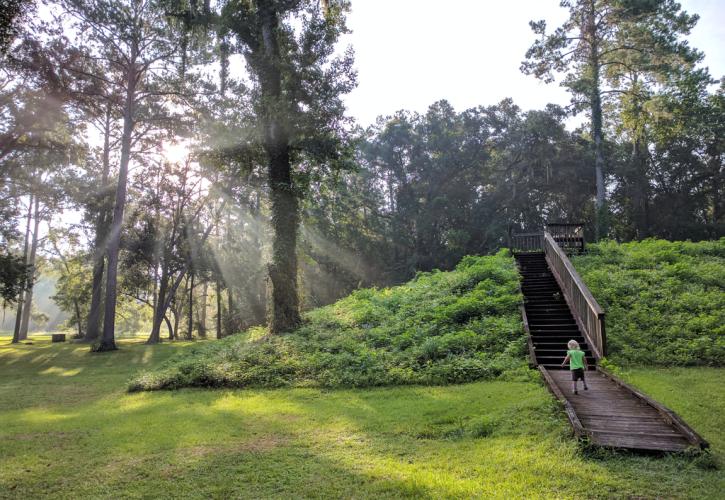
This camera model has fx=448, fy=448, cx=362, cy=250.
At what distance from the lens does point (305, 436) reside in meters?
7.90

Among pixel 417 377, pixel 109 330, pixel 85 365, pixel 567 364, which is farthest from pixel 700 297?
pixel 109 330

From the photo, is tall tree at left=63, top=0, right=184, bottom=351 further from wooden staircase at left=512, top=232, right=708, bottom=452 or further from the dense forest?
wooden staircase at left=512, top=232, right=708, bottom=452

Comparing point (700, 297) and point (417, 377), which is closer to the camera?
point (417, 377)

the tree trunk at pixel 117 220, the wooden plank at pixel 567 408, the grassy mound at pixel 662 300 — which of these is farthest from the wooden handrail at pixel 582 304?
the tree trunk at pixel 117 220

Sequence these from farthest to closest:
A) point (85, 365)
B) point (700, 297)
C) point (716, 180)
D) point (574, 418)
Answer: point (716, 180) → point (85, 365) → point (700, 297) → point (574, 418)

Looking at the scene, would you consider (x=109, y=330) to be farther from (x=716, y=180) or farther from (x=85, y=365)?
(x=716, y=180)

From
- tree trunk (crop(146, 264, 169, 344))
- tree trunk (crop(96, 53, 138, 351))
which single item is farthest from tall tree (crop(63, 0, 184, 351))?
tree trunk (crop(146, 264, 169, 344))

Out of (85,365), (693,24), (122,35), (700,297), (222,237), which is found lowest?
(85,365)

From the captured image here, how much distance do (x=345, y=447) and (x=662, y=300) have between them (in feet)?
42.3

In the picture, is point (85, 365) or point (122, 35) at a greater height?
point (122, 35)

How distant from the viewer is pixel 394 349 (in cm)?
1387

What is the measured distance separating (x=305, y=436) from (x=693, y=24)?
124 ft

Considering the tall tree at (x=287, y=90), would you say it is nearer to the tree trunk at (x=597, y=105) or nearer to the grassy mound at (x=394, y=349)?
the grassy mound at (x=394, y=349)

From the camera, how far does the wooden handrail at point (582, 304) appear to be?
11500 mm
